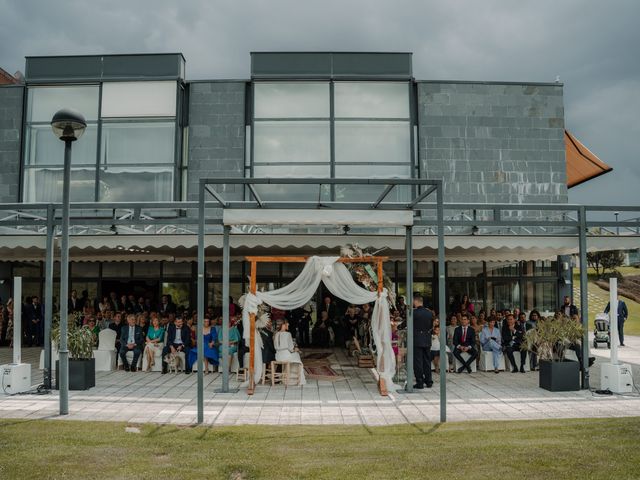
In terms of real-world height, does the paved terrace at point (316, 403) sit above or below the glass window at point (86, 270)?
below

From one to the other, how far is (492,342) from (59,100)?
12.9 metres

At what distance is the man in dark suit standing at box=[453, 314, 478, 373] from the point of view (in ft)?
41.5

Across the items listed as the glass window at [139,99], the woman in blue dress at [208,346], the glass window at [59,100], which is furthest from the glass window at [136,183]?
the woman in blue dress at [208,346]

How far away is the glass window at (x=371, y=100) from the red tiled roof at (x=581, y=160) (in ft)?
16.1

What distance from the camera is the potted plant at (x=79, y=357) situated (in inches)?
413

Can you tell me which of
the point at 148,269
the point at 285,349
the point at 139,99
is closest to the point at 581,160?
the point at 285,349

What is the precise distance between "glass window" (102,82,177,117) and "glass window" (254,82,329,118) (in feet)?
7.72

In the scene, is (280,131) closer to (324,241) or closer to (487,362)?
(324,241)

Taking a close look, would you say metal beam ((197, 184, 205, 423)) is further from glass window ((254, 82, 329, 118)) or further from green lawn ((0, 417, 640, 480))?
glass window ((254, 82, 329, 118))

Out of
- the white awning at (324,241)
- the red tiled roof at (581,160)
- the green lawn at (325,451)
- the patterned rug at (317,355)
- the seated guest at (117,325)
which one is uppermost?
the red tiled roof at (581,160)

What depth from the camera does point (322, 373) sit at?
41.1 feet

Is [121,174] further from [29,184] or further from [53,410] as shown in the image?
[53,410]

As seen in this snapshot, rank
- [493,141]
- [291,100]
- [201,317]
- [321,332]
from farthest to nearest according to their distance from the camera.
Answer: [321,332] → [493,141] → [291,100] → [201,317]

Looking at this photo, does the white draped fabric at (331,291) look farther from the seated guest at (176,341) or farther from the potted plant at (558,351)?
the potted plant at (558,351)
